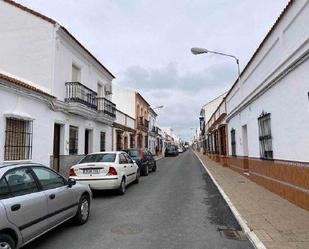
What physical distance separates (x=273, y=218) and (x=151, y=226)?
2741 mm

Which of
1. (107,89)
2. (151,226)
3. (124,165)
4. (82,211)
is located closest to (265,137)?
(124,165)

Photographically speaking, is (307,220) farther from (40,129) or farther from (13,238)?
(40,129)

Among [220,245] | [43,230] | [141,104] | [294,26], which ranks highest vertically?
[141,104]

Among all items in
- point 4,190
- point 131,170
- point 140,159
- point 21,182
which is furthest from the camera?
point 140,159

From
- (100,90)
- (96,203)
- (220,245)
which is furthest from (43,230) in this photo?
(100,90)

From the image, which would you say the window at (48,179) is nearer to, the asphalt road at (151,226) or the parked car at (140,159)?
the asphalt road at (151,226)

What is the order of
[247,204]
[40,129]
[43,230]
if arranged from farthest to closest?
[40,129]
[247,204]
[43,230]

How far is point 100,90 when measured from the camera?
2123cm

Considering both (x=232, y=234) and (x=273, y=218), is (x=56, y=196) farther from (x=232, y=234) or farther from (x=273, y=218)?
(x=273, y=218)

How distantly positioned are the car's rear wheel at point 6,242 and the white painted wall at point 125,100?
32.5 metres

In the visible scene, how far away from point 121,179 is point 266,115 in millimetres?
5624

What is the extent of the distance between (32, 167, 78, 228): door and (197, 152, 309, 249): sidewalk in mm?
3619

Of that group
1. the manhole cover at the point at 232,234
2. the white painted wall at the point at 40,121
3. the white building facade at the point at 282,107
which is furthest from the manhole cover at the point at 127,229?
the white painted wall at the point at 40,121

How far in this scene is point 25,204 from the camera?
4.57 metres
